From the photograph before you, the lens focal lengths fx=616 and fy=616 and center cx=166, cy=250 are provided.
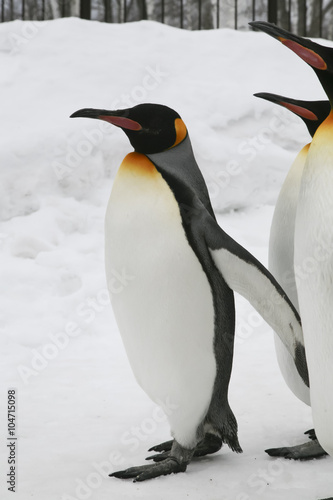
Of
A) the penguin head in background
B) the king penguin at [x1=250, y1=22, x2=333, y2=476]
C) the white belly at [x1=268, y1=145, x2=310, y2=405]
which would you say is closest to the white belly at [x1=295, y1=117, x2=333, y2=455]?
the king penguin at [x1=250, y1=22, x2=333, y2=476]

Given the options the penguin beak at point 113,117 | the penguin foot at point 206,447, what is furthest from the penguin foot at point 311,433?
the penguin beak at point 113,117

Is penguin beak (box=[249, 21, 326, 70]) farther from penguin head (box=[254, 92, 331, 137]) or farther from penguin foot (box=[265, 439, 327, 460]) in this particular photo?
penguin foot (box=[265, 439, 327, 460])

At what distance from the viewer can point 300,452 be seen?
165 cm

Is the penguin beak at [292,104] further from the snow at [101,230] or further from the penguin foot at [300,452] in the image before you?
the penguin foot at [300,452]

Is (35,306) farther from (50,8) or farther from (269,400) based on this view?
(50,8)

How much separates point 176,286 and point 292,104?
1.96 feet

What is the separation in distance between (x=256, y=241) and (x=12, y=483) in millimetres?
2258

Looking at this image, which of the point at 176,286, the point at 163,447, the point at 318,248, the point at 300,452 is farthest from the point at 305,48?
the point at 163,447

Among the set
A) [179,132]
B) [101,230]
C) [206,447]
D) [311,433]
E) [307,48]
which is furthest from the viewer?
[101,230]

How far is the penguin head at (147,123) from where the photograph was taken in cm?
157

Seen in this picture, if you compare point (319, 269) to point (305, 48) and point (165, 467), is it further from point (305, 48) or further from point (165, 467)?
point (165, 467)

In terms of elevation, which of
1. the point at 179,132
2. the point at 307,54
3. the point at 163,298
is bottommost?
the point at 163,298

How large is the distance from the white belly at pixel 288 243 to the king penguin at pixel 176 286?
9.3 inches

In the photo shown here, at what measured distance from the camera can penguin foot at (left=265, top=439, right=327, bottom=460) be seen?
1645 millimetres
